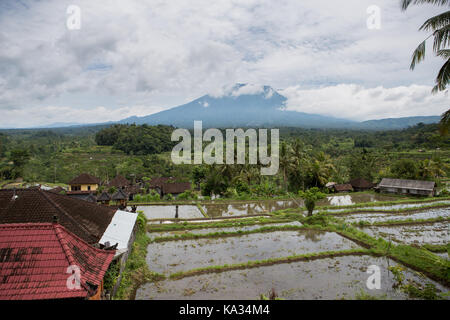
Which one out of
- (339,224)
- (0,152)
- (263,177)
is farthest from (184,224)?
(0,152)

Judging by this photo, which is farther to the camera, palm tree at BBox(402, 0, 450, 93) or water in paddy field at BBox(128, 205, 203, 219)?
water in paddy field at BBox(128, 205, 203, 219)

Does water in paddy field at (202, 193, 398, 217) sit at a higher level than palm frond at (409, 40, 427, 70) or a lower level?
lower

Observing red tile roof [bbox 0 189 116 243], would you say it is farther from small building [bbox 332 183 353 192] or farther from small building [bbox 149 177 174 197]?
small building [bbox 332 183 353 192]

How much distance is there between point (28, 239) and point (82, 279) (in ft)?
4.60

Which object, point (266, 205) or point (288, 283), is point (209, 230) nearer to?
point (288, 283)

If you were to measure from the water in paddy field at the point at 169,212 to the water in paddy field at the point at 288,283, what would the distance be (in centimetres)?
921

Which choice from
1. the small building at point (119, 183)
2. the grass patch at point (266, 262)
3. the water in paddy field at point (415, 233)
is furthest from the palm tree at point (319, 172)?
the small building at point (119, 183)

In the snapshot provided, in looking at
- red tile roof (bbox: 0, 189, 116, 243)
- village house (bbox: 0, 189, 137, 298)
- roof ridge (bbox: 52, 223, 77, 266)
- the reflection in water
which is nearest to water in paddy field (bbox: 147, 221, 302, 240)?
village house (bbox: 0, 189, 137, 298)

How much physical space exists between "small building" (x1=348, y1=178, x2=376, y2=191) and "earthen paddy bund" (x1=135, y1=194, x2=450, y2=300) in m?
9.37

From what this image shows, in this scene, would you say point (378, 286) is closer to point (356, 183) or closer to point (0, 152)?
point (356, 183)

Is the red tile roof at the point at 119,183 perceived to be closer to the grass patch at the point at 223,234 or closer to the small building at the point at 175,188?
the small building at the point at 175,188

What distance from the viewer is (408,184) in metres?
26.0

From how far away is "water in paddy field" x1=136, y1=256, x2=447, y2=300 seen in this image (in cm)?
788
